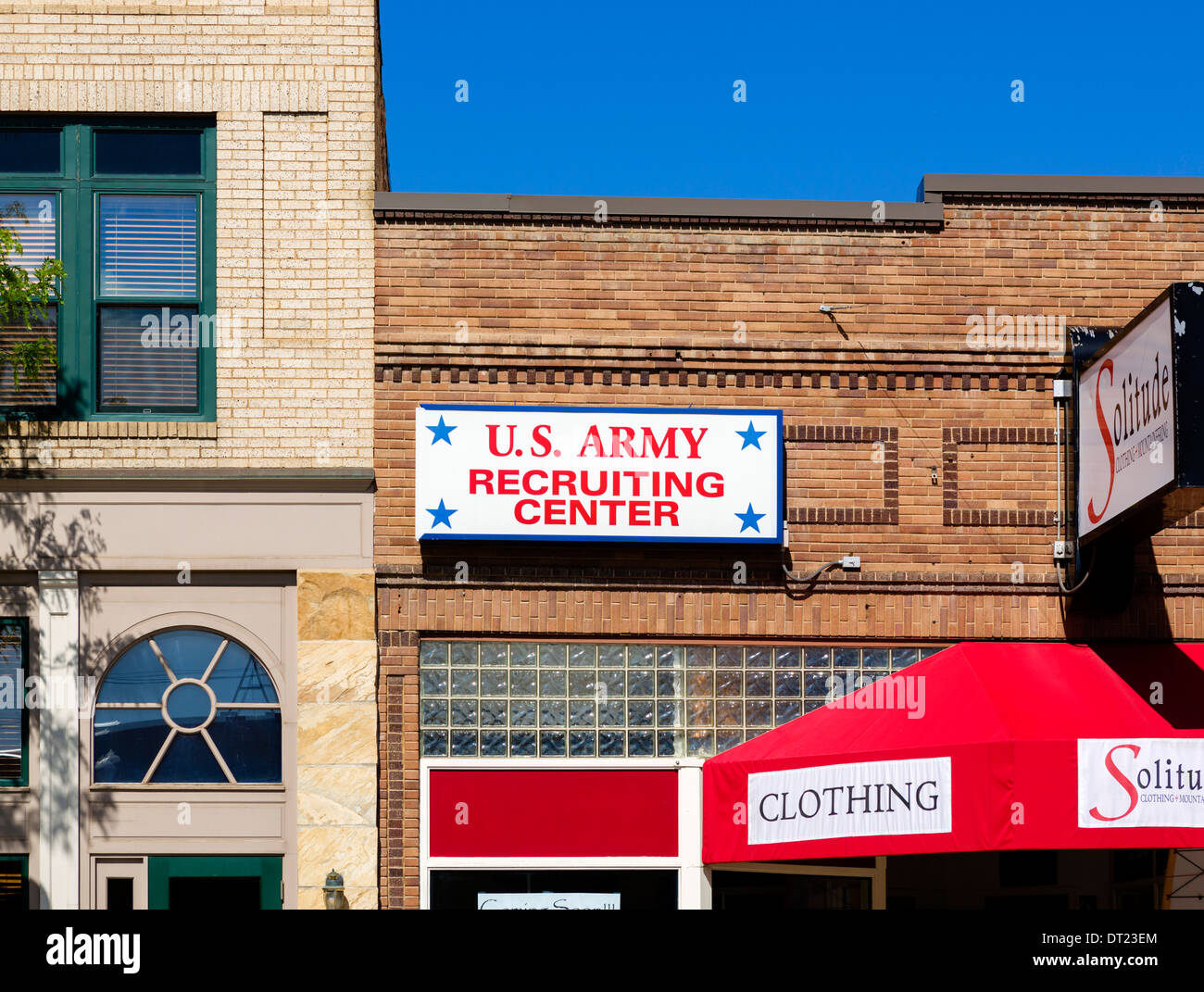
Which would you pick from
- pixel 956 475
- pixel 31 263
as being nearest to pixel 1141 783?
pixel 956 475

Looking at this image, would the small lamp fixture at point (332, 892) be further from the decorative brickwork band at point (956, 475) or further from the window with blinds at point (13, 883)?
the decorative brickwork band at point (956, 475)

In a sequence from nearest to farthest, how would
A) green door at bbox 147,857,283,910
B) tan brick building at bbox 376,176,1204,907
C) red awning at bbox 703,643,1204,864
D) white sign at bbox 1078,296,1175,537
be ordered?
1. white sign at bbox 1078,296,1175,537
2. red awning at bbox 703,643,1204,864
3. green door at bbox 147,857,283,910
4. tan brick building at bbox 376,176,1204,907

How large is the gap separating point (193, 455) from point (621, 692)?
423 centimetres

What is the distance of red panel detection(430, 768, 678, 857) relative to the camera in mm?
12359

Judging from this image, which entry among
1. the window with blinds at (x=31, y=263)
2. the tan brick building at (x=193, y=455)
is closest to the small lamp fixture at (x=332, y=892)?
the tan brick building at (x=193, y=455)

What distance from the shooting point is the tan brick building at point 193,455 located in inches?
484

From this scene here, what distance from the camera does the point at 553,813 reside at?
12.4m

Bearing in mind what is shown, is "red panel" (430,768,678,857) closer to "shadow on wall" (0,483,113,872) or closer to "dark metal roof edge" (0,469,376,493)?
"dark metal roof edge" (0,469,376,493)

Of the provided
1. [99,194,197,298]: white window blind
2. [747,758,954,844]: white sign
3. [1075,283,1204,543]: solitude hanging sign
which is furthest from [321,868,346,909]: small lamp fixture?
[1075,283,1204,543]: solitude hanging sign

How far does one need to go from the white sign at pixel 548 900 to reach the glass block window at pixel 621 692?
117cm

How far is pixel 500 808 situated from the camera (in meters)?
12.4

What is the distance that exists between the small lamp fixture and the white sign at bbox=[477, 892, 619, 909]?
116 cm

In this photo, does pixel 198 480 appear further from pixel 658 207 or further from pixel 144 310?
pixel 658 207

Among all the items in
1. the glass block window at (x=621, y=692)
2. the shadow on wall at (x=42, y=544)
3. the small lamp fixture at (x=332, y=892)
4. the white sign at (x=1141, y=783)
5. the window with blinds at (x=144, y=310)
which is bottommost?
the small lamp fixture at (x=332, y=892)
